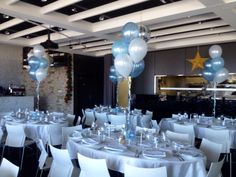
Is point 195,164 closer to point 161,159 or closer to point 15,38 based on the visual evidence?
point 161,159

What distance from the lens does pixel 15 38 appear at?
9.34 m

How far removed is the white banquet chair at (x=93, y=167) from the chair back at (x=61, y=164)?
30 cm

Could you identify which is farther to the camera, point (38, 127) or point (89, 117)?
point (89, 117)

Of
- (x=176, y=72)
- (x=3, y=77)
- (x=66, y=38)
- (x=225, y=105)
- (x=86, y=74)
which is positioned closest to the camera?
(x=225, y=105)

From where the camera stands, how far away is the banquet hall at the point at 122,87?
326 cm

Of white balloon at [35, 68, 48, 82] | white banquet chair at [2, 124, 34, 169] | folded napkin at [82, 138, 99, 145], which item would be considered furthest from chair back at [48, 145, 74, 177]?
white balloon at [35, 68, 48, 82]

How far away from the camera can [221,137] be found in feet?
14.7

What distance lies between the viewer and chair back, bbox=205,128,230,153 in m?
4.33

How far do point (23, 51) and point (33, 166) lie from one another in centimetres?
823

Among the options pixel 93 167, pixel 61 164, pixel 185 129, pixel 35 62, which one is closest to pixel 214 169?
pixel 93 167

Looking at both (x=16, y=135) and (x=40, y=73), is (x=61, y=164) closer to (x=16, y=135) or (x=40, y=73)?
(x=16, y=135)

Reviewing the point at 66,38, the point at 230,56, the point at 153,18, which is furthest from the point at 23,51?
the point at 230,56

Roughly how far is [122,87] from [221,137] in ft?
26.9

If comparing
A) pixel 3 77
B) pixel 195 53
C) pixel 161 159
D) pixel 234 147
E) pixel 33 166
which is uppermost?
pixel 195 53
